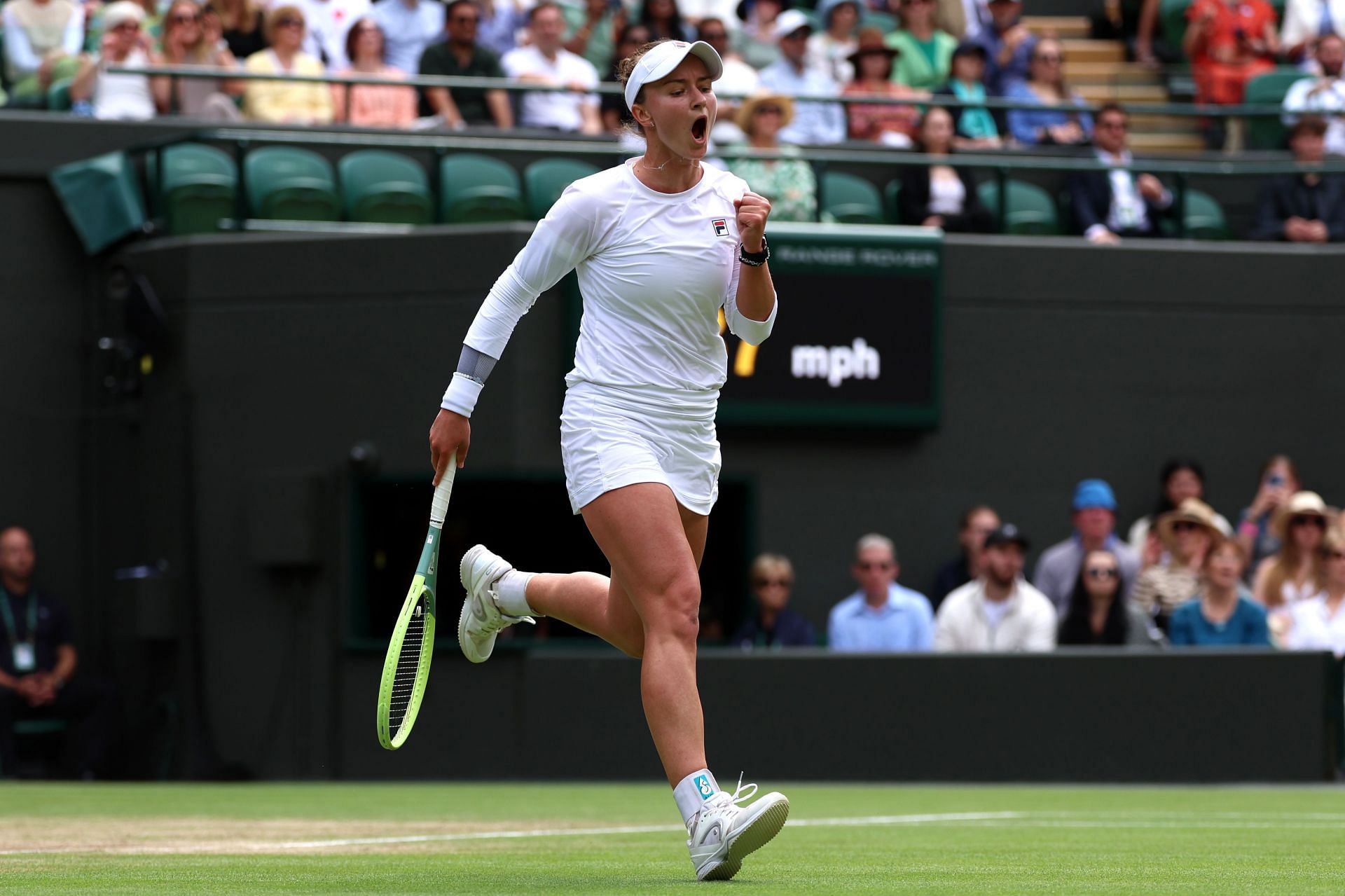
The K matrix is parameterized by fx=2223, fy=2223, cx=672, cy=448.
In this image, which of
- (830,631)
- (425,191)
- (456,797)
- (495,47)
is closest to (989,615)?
(830,631)

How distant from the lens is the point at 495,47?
15875 millimetres

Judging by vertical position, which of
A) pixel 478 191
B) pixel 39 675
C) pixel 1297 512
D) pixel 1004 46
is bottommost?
pixel 39 675

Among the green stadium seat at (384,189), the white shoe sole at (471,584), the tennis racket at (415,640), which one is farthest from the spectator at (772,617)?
the tennis racket at (415,640)

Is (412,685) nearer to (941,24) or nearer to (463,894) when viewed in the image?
(463,894)

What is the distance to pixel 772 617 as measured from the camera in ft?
43.0

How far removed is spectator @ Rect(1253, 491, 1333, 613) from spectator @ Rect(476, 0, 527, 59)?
255 inches

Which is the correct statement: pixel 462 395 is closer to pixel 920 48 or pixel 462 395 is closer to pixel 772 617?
pixel 772 617

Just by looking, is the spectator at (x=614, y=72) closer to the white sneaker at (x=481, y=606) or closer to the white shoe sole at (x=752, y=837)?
the white sneaker at (x=481, y=606)

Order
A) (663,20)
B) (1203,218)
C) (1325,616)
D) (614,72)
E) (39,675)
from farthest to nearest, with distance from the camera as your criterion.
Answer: (663,20)
(614,72)
(1203,218)
(39,675)
(1325,616)

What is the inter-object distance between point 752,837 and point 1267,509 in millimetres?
9354

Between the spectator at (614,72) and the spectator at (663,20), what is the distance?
0.26 ft

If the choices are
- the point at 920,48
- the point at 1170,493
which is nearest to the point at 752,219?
the point at 1170,493

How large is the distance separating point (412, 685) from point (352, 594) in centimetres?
759

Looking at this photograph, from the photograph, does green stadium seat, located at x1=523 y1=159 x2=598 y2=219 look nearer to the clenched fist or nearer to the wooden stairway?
the wooden stairway
